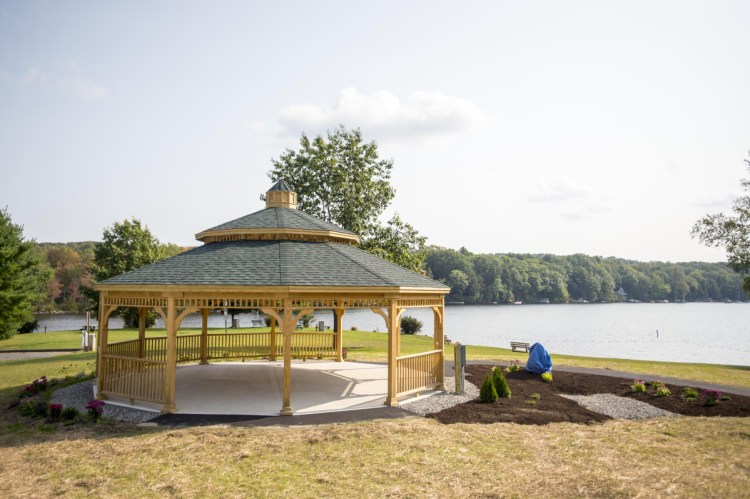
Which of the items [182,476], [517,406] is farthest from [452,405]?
[182,476]

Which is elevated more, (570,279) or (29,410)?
(570,279)

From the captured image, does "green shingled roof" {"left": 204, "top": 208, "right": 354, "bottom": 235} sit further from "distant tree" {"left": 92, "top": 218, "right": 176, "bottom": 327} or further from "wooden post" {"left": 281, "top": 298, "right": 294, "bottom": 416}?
"distant tree" {"left": 92, "top": 218, "right": 176, "bottom": 327}

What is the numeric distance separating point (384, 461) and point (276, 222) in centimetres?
1000

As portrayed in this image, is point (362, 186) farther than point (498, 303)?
No

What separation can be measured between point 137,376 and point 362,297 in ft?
22.7

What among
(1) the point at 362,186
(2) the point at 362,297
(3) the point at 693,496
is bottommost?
(3) the point at 693,496

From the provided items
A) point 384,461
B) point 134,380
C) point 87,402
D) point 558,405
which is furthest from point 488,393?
point 87,402

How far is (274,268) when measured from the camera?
13.9m

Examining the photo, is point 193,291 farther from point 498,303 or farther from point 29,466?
point 498,303

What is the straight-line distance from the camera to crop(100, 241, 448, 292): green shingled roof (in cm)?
1316

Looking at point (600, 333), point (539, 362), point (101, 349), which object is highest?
point (101, 349)

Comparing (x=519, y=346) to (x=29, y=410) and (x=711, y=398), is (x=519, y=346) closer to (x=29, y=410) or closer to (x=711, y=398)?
(x=711, y=398)

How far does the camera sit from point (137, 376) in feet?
46.6

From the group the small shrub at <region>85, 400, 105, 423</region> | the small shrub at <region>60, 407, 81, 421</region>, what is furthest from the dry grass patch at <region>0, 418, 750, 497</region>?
the small shrub at <region>60, 407, 81, 421</region>
